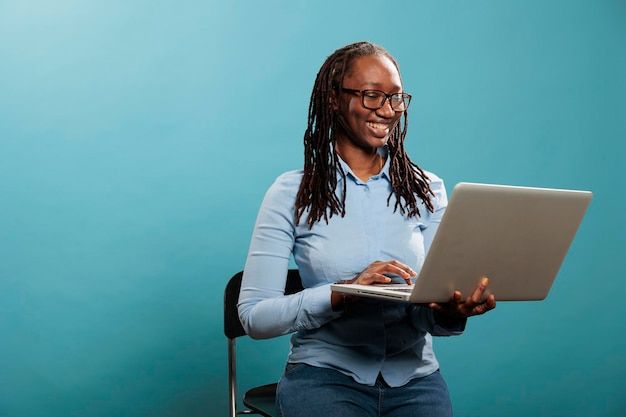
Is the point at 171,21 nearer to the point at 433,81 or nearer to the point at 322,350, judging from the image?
the point at 433,81

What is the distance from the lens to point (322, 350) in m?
1.45

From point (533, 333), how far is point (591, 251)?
1.31ft

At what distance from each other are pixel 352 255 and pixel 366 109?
290mm

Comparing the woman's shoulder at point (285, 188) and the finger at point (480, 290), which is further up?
the woman's shoulder at point (285, 188)

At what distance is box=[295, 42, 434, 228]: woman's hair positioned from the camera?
1531mm

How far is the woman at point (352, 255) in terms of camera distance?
142 cm

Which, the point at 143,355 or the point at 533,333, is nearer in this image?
the point at 143,355

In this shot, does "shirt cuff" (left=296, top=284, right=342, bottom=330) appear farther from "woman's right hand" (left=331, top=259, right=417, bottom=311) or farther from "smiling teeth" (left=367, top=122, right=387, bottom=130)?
"smiling teeth" (left=367, top=122, right=387, bottom=130)

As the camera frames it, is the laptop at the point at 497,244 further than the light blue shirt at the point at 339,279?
No

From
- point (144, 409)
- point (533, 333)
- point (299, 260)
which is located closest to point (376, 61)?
point (299, 260)

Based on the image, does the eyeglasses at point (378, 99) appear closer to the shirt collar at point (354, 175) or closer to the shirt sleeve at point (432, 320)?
the shirt collar at point (354, 175)

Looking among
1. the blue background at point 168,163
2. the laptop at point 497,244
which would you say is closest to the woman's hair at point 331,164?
the laptop at point 497,244

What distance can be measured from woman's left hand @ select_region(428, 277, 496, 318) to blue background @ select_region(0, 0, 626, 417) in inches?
49.1

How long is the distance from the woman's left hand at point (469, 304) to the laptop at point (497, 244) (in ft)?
0.03
